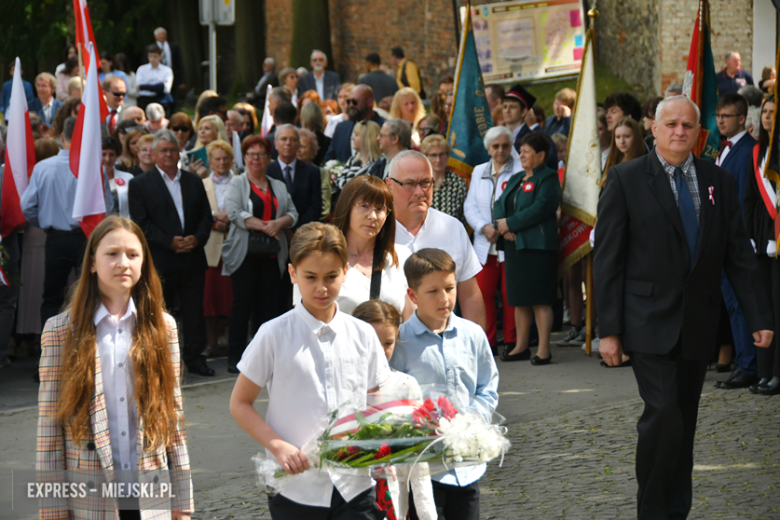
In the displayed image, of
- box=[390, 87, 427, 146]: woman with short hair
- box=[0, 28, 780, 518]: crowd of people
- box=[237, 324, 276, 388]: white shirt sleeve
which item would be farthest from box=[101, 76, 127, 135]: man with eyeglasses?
box=[237, 324, 276, 388]: white shirt sleeve

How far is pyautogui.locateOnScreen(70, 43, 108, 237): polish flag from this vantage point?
8117 mm

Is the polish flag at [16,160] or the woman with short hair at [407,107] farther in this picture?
the woman with short hair at [407,107]

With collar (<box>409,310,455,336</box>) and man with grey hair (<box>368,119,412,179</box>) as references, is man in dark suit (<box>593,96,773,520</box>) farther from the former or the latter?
man with grey hair (<box>368,119,412,179</box>)

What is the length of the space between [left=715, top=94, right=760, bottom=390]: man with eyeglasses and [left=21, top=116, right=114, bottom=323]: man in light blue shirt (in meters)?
5.25

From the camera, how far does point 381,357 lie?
3551mm

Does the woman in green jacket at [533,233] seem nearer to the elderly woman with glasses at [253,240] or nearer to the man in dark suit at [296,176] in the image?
the man in dark suit at [296,176]

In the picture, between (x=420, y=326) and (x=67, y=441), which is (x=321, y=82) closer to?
(x=420, y=326)

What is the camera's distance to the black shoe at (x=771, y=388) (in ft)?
23.9

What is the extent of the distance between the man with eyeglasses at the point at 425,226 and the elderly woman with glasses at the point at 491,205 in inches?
158

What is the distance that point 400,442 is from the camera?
10.5 ft

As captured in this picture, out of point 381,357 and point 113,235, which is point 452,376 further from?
point 113,235

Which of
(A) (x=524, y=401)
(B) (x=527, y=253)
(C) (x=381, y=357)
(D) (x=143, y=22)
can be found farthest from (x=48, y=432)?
(D) (x=143, y=22)


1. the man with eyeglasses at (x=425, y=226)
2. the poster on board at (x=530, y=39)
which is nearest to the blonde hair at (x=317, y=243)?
the man with eyeglasses at (x=425, y=226)

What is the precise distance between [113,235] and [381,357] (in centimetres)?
111
